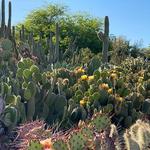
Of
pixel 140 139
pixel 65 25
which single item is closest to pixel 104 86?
pixel 140 139

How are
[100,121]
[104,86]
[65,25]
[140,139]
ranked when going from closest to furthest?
1. [140,139]
2. [100,121]
3. [104,86]
4. [65,25]

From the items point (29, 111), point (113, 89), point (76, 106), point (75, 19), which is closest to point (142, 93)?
point (113, 89)

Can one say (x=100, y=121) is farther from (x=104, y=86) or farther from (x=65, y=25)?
(x=65, y=25)

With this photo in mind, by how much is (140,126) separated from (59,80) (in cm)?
440

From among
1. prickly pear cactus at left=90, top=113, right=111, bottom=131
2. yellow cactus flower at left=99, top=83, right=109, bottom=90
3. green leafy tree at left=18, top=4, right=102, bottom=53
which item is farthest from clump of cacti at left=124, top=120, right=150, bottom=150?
green leafy tree at left=18, top=4, right=102, bottom=53

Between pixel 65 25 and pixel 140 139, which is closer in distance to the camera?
pixel 140 139

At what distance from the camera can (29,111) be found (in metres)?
7.38

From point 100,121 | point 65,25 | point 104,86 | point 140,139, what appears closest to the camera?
point 140,139

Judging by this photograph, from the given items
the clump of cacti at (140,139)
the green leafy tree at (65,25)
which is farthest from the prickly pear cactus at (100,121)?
the green leafy tree at (65,25)

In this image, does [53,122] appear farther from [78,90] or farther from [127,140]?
[127,140]

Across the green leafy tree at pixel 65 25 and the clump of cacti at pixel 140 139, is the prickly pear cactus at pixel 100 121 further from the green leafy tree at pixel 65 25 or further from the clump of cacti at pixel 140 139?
the green leafy tree at pixel 65 25

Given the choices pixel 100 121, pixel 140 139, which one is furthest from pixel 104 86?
pixel 140 139

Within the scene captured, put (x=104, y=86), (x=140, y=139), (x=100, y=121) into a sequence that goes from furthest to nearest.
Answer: (x=104, y=86) → (x=100, y=121) → (x=140, y=139)

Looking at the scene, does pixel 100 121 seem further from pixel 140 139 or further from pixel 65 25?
pixel 65 25
